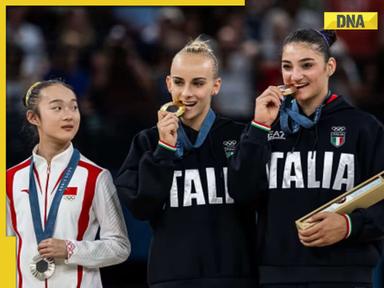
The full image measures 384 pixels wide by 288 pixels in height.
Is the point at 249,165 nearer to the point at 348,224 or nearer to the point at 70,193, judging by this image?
the point at 348,224

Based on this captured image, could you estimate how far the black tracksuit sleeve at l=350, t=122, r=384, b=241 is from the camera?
5508mm

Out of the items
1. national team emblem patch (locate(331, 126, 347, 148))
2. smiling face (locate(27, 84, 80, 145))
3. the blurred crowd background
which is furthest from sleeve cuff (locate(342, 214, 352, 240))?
the blurred crowd background

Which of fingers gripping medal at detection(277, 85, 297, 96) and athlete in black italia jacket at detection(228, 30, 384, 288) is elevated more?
fingers gripping medal at detection(277, 85, 297, 96)

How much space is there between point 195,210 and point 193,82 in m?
0.67

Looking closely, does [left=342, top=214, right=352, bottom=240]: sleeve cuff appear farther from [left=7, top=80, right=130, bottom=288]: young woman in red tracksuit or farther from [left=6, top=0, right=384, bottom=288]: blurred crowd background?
[left=6, top=0, right=384, bottom=288]: blurred crowd background

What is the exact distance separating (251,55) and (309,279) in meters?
5.36

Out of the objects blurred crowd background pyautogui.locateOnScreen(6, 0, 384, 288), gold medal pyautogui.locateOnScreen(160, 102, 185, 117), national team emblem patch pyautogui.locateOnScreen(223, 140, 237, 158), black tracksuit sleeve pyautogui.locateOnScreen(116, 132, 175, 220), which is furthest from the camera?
blurred crowd background pyautogui.locateOnScreen(6, 0, 384, 288)

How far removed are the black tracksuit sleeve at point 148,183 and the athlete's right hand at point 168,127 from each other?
0.06 meters

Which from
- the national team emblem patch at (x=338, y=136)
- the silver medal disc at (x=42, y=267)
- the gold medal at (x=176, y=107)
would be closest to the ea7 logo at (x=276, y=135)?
the national team emblem patch at (x=338, y=136)

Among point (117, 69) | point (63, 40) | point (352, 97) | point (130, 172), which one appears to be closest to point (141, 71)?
point (117, 69)

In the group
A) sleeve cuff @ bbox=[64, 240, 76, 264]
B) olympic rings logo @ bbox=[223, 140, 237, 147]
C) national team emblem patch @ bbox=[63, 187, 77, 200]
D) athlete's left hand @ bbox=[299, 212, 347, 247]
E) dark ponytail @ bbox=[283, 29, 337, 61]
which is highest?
dark ponytail @ bbox=[283, 29, 337, 61]

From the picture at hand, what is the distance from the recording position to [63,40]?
10.7 metres

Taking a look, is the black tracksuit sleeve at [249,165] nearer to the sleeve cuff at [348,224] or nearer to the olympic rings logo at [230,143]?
the olympic rings logo at [230,143]

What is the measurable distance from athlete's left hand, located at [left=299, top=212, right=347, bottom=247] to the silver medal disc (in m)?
1.35
